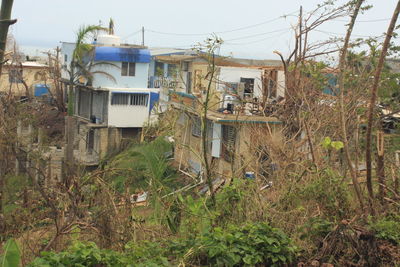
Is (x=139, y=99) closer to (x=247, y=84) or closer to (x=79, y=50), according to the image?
(x=79, y=50)

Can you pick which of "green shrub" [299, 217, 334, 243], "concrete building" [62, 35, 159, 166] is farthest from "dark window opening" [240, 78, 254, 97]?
"green shrub" [299, 217, 334, 243]

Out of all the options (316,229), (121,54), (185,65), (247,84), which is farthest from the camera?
(121,54)

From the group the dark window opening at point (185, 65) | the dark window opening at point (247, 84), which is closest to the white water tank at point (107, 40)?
the dark window opening at point (185, 65)

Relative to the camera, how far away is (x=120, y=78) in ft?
103

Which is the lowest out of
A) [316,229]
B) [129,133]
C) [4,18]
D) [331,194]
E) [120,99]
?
[129,133]

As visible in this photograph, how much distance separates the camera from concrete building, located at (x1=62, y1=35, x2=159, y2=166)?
3098 cm

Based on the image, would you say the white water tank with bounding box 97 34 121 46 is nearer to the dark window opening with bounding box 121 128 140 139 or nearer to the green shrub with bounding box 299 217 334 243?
the dark window opening with bounding box 121 128 140 139

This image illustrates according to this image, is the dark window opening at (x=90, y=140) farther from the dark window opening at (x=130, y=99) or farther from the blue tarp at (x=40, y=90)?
the blue tarp at (x=40, y=90)

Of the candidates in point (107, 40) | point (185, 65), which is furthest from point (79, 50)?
point (185, 65)

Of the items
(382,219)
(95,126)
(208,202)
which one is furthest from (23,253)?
(95,126)

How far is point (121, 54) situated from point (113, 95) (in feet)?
7.77

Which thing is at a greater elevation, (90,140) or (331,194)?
(331,194)

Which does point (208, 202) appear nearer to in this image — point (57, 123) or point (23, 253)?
point (23, 253)

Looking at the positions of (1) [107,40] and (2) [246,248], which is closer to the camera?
(2) [246,248]
